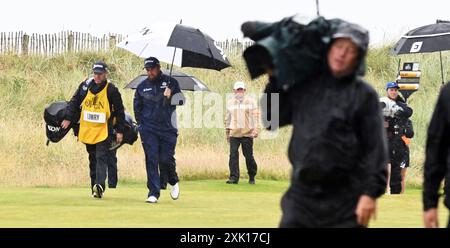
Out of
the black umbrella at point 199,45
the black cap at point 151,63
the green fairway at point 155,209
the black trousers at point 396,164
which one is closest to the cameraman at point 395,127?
the black trousers at point 396,164

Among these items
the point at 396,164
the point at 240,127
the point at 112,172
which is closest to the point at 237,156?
the point at 240,127

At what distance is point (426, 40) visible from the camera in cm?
2381

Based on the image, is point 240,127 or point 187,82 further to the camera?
point 187,82

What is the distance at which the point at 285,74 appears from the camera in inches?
304

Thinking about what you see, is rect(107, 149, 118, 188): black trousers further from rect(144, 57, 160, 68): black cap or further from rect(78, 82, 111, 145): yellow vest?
rect(144, 57, 160, 68): black cap

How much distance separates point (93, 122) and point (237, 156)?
6.11 metres

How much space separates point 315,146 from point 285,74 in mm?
461

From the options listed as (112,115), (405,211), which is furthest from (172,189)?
(405,211)

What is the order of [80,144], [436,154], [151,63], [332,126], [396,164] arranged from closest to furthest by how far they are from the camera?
[332,126], [436,154], [151,63], [396,164], [80,144]

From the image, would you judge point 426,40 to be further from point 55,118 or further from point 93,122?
point 93,122

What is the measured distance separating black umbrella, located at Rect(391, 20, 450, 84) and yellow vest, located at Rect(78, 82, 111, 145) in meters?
6.75

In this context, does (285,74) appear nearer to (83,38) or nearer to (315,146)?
(315,146)

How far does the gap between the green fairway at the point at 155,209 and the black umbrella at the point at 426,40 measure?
3611 millimetres

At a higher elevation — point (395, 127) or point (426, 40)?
point (426, 40)
